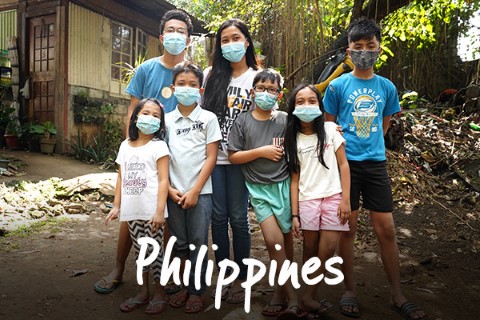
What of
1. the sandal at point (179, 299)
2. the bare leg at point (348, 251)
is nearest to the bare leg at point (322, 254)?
the bare leg at point (348, 251)

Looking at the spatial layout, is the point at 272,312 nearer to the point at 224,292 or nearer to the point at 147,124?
the point at 224,292

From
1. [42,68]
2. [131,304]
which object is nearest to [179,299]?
[131,304]

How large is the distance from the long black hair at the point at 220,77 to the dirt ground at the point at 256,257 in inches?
50.3

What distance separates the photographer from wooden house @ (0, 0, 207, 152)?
27.2ft

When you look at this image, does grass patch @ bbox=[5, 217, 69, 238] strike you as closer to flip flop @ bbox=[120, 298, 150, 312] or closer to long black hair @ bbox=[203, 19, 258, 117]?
flip flop @ bbox=[120, 298, 150, 312]

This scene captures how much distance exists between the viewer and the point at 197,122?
2.43 m

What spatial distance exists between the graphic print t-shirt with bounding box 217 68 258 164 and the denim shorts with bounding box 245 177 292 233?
33 centimetres

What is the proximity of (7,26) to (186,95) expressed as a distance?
28.9 ft

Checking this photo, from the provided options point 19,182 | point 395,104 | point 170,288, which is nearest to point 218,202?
point 170,288

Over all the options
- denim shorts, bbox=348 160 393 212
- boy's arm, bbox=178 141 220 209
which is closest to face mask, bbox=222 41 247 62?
boy's arm, bbox=178 141 220 209

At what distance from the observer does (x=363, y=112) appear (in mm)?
2420

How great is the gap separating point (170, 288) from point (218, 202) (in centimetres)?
67

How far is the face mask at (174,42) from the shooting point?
8.80 feet

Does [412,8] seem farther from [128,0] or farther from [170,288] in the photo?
[128,0]
